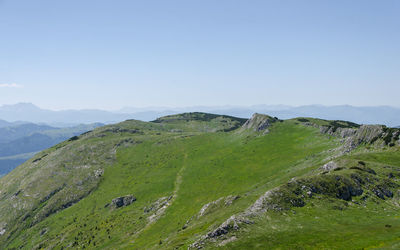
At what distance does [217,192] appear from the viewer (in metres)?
89.1

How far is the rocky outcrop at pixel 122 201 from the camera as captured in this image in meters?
110

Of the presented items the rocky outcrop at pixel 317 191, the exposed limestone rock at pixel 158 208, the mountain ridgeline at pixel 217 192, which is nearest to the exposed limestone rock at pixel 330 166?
the mountain ridgeline at pixel 217 192

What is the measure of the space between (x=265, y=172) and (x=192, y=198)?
29.1 meters

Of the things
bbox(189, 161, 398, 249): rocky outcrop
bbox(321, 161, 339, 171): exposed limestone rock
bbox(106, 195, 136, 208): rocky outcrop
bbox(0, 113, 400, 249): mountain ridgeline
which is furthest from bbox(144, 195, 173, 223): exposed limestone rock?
bbox(321, 161, 339, 171): exposed limestone rock

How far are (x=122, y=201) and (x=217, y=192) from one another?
161 ft

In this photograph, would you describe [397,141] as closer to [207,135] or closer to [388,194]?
[388,194]

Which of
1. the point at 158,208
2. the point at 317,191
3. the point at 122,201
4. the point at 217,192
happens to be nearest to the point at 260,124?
the point at 217,192

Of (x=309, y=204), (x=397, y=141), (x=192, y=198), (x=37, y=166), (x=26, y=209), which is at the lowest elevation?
(x=26, y=209)

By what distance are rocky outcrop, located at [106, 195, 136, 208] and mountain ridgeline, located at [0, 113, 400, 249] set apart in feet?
1.95

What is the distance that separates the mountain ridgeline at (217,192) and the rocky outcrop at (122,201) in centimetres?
59

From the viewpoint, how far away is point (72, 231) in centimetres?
10150

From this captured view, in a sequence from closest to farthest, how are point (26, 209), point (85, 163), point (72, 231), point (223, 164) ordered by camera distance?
point (72, 231), point (223, 164), point (26, 209), point (85, 163)

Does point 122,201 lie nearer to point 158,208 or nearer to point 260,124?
point 158,208

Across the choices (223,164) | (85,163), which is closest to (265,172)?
(223,164)
